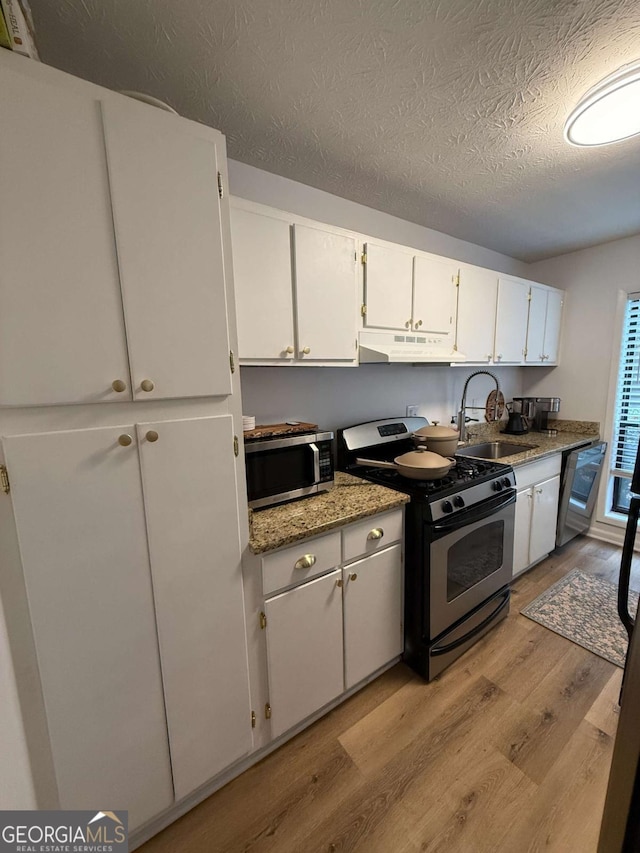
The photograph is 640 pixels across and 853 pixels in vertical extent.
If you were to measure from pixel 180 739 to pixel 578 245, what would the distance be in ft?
13.8

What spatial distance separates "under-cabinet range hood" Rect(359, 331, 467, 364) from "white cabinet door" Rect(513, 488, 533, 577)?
3.45ft

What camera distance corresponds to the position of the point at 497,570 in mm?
2002

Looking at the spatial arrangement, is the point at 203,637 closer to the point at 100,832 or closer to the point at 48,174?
the point at 100,832

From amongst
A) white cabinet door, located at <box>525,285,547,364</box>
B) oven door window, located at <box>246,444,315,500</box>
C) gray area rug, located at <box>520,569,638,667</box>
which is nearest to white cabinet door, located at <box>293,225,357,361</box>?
oven door window, located at <box>246,444,315,500</box>

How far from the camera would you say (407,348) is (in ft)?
6.53

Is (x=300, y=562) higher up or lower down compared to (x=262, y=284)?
lower down

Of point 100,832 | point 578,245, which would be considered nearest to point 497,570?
point 100,832

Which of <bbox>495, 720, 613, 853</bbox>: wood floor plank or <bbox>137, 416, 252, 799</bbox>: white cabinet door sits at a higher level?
<bbox>137, 416, 252, 799</bbox>: white cabinet door

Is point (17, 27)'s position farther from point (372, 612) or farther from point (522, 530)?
point (522, 530)

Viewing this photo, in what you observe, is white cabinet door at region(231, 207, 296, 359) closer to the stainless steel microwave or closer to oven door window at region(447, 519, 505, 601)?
the stainless steel microwave

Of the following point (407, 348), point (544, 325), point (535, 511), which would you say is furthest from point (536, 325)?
point (407, 348)

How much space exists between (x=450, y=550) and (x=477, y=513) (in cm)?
26

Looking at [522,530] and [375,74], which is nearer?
[375,74]

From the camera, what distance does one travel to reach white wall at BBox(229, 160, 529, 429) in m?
1.82
